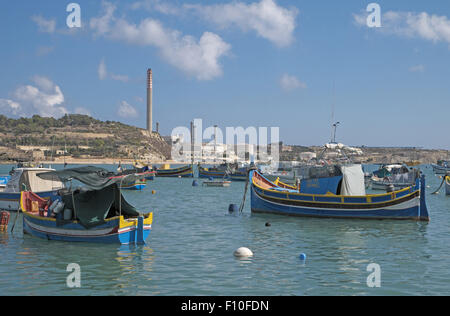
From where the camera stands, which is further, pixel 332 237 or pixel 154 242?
pixel 332 237

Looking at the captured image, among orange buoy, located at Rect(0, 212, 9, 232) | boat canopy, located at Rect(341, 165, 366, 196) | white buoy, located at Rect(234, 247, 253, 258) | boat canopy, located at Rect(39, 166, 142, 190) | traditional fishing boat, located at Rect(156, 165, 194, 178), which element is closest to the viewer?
white buoy, located at Rect(234, 247, 253, 258)

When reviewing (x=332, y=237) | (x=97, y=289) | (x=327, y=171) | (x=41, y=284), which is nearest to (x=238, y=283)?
(x=97, y=289)

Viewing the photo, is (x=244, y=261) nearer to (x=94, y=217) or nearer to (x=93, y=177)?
(x=94, y=217)

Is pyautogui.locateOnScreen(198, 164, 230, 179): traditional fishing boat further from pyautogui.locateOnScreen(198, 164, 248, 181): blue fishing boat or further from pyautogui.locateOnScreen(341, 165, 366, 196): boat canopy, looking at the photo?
pyautogui.locateOnScreen(341, 165, 366, 196): boat canopy

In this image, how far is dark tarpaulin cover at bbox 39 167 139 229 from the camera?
2134cm

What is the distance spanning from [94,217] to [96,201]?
77 centimetres

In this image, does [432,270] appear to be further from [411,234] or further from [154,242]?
[154,242]

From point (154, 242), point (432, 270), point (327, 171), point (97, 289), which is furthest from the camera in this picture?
point (327, 171)

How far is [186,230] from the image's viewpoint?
2712 cm

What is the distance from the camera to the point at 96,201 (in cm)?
2181

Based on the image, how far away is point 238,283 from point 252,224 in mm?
13989

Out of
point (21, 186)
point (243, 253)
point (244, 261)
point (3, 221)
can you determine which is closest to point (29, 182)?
point (21, 186)

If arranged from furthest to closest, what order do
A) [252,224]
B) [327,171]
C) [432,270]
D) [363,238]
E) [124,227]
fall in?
1. [327,171]
2. [252,224]
3. [363,238]
4. [124,227]
5. [432,270]

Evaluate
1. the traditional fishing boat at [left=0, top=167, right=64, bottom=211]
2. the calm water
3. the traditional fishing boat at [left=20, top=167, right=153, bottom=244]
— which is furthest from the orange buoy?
the traditional fishing boat at [left=0, top=167, right=64, bottom=211]
